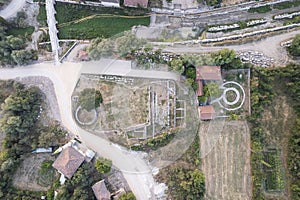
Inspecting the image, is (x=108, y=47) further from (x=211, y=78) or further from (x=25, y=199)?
(x=25, y=199)

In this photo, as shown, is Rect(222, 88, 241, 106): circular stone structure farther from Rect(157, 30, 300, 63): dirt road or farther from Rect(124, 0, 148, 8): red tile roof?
Rect(124, 0, 148, 8): red tile roof

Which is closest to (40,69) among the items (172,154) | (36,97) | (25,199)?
(36,97)

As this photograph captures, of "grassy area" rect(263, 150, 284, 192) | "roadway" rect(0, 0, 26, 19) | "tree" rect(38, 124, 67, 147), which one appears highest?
"roadway" rect(0, 0, 26, 19)

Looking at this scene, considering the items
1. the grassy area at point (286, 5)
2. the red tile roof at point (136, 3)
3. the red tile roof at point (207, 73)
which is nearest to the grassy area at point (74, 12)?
the red tile roof at point (136, 3)

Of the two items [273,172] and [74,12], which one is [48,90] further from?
[273,172]

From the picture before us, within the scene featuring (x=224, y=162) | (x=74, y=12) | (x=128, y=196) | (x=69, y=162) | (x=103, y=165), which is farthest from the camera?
(x=74, y=12)

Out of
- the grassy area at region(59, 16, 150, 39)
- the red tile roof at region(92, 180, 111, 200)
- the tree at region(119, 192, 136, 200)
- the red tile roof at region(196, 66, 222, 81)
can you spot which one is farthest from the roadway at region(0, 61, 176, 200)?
the red tile roof at region(196, 66, 222, 81)

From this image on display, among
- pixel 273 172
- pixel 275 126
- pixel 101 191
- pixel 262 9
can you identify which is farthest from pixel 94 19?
pixel 273 172
